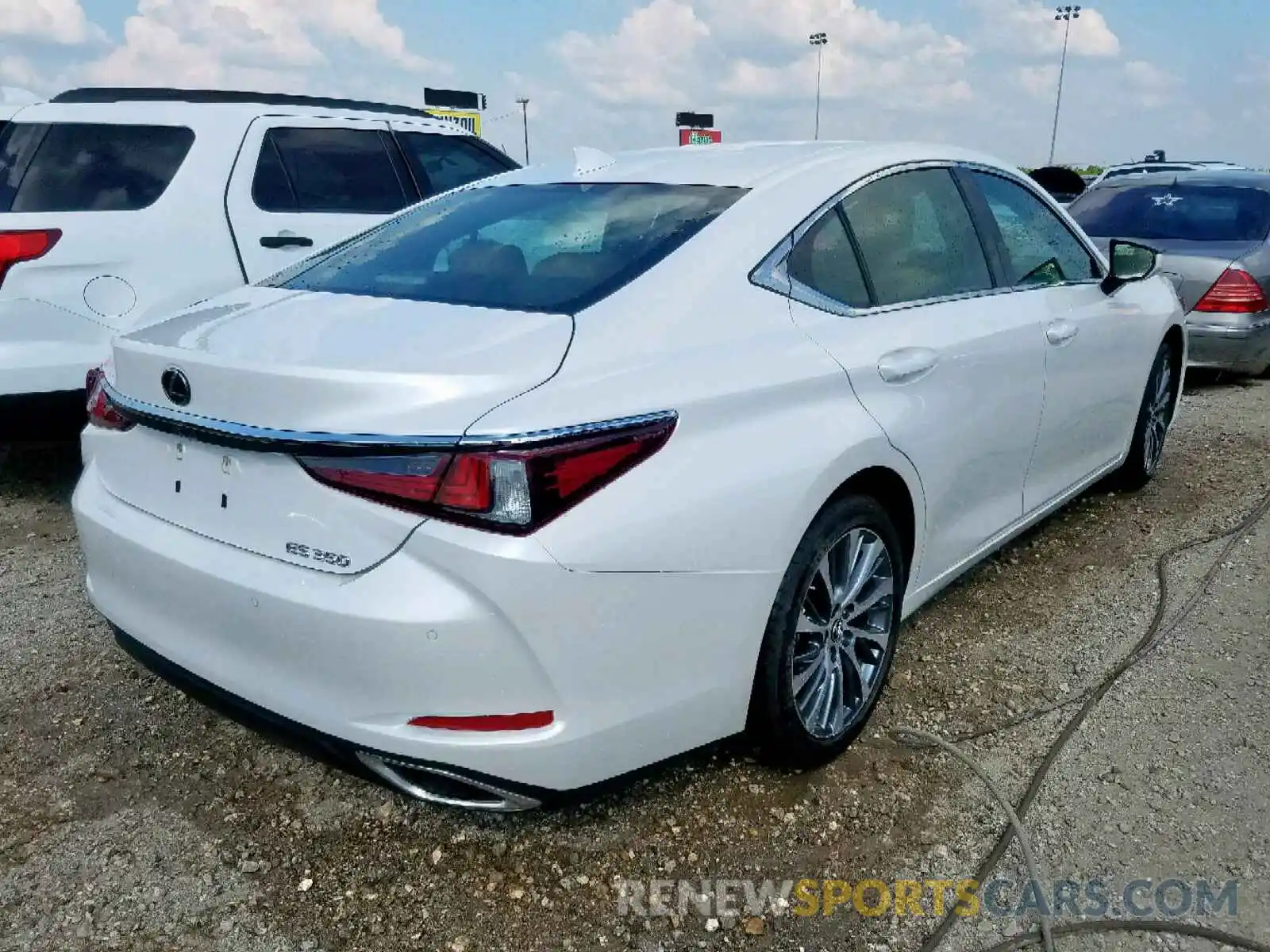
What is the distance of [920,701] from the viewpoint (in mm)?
3055

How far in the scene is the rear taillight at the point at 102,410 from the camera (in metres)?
2.36

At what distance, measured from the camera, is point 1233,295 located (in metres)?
6.70

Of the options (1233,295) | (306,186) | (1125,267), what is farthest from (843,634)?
(1233,295)

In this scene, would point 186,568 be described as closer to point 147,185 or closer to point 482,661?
point 482,661

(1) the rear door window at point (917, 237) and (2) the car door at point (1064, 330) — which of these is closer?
(1) the rear door window at point (917, 237)

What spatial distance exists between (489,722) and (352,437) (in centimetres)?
58

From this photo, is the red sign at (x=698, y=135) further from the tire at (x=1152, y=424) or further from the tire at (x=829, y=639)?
the tire at (x=829, y=639)

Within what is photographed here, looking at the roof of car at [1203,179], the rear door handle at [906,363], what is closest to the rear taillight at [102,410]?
the rear door handle at [906,363]

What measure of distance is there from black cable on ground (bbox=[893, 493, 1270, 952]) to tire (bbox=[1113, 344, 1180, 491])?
459mm

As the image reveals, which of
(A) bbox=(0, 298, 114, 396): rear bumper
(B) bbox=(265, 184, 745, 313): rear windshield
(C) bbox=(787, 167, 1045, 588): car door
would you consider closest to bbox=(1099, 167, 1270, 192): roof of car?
(C) bbox=(787, 167, 1045, 588): car door

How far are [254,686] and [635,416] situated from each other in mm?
928

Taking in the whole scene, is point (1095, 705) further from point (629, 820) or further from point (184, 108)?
point (184, 108)

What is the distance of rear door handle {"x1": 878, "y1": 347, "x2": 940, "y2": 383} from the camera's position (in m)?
2.62

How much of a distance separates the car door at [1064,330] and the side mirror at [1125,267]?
50 millimetres
